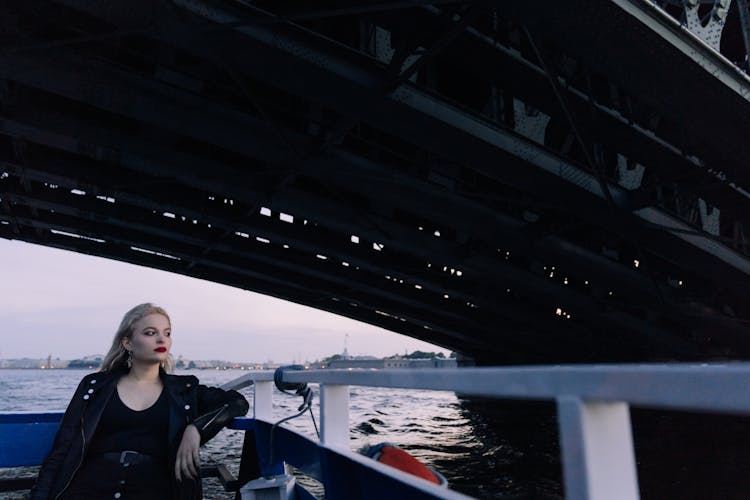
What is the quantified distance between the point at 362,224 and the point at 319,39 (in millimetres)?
6294

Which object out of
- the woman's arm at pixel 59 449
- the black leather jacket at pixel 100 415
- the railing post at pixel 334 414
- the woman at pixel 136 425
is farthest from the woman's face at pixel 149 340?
the railing post at pixel 334 414

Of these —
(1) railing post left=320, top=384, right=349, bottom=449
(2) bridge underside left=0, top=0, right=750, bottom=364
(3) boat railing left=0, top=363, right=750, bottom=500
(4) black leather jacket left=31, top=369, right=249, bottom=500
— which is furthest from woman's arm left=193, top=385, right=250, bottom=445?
(2) bridge underside left=0, top=0, right=750, bottom=364

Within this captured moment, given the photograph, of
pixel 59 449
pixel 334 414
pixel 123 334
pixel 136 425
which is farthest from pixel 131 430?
pixel 334 414

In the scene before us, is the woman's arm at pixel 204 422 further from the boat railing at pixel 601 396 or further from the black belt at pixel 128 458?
the boat railing at pixel 601 396

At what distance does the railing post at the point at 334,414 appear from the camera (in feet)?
10.3

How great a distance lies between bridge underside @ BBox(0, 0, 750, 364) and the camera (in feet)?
25.7

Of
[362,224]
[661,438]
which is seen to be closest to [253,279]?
[362,224]

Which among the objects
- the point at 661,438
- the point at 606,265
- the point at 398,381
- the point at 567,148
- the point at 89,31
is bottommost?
the point at 661,438

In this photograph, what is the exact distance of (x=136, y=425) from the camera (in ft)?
11.5

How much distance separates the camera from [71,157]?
13180 mm

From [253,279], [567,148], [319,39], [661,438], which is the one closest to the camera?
[319,39]

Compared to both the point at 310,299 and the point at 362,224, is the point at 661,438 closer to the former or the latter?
the point at 362,224

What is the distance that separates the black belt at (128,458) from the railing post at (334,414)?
1180 millimetres

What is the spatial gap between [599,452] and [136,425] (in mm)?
3118
